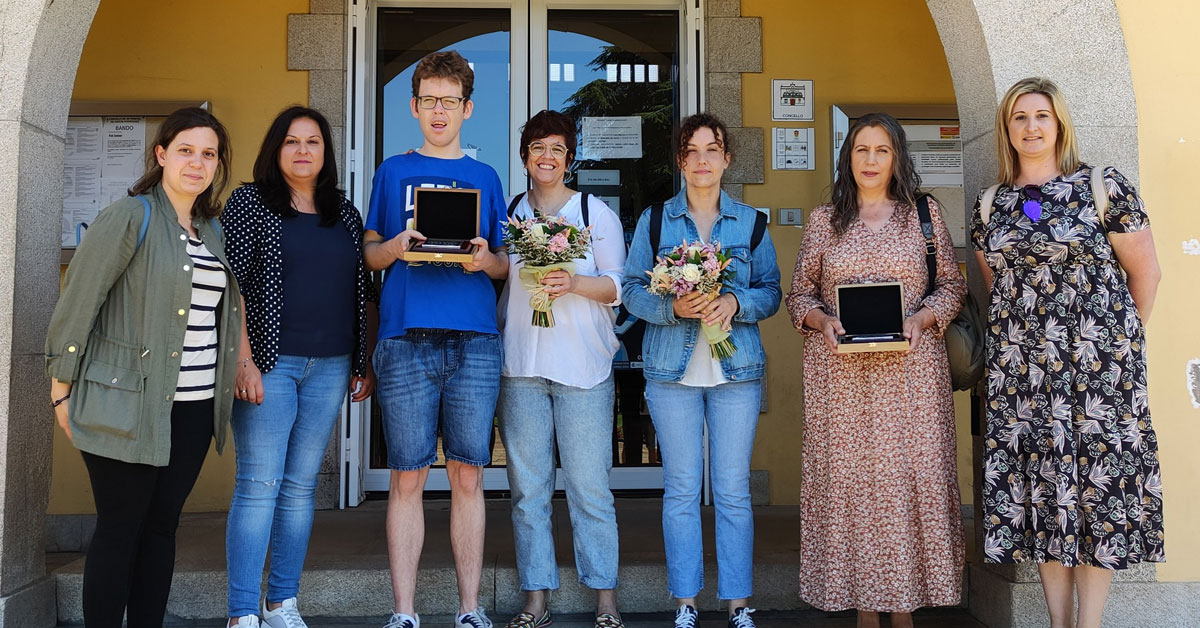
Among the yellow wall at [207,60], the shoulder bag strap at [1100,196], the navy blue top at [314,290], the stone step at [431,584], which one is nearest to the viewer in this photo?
the shoulder bag strap at [1100,196]

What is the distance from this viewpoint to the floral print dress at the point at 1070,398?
3002 mm

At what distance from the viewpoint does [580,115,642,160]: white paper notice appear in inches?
218

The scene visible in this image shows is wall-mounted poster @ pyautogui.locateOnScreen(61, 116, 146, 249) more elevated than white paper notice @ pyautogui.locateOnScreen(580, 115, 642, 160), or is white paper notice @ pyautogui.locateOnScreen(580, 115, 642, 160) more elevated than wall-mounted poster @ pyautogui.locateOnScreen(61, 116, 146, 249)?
white paper notice @ pyautogui.locateOnScreen(580, 115, 642, 160)

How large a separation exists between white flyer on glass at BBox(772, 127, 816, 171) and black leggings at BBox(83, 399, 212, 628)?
11.8 feet

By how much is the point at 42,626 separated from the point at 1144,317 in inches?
169

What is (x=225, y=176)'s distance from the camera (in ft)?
10.3

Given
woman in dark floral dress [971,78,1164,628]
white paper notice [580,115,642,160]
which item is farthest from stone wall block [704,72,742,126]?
woman in dark floral dress [971,78,1164,628]

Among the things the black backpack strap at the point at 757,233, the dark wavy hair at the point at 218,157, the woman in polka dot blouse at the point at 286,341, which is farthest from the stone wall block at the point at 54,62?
the black backpack strap at the point at 757,233

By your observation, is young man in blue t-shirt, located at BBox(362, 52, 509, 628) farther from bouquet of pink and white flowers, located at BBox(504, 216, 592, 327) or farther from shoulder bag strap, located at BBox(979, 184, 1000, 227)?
shoulder bag strap, located at BBox(979, 184, 1000, 227)

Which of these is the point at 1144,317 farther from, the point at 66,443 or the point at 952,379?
the point at 66,443

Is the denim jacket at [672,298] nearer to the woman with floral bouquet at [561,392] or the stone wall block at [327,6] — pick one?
the woman with floral bouquet at [561,392]

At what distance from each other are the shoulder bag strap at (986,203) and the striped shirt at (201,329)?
2.64m

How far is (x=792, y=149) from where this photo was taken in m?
5.43

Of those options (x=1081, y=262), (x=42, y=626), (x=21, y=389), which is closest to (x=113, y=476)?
(x=21, y=389)
